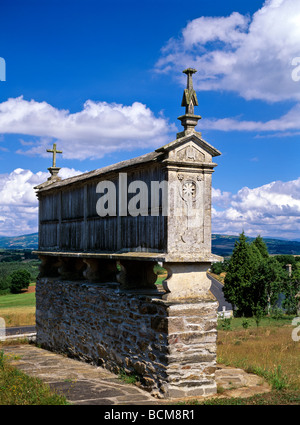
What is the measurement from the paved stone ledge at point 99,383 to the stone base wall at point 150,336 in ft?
0.83

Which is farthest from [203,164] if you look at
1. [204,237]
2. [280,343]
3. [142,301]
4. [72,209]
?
[280,343]

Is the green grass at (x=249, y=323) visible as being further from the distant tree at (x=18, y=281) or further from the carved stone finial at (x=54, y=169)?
the distant tree at (x=18, y=281)

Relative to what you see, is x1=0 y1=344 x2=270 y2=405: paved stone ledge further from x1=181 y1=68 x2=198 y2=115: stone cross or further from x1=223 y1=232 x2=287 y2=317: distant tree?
x1=223 y1=232 x2=287 y2=317: distant tree

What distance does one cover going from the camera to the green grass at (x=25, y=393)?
682 centimetres

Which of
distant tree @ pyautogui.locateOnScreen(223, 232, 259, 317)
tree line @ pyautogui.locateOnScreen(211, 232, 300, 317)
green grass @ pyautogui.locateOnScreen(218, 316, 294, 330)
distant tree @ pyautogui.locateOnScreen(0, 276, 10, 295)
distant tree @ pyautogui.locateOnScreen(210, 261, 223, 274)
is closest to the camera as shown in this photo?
green grass @ pyautogui.locateOnScreen(218, 316, 294, 330)

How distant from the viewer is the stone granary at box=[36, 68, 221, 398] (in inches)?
295

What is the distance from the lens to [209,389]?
7570mm

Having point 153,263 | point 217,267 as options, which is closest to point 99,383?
point 153,263

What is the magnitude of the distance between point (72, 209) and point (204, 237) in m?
4.86

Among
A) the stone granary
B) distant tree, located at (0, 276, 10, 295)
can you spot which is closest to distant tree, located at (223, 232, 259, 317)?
the stone granary

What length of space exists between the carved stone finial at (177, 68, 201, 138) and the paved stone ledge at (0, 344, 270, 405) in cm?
461

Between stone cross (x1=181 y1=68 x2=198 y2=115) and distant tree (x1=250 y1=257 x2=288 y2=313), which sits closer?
stone cross (x1=181 y1=68 x2=198 y2=115)

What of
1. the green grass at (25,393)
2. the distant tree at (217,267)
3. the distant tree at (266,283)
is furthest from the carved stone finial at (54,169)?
the distant tree at (217,267)
